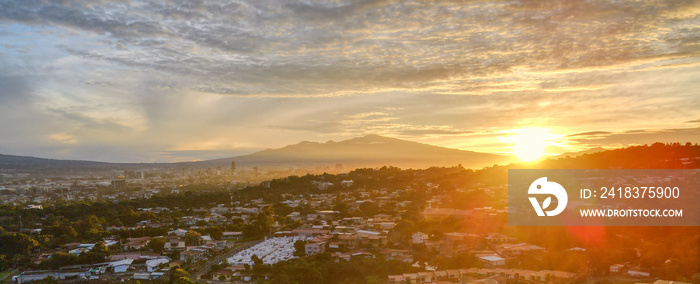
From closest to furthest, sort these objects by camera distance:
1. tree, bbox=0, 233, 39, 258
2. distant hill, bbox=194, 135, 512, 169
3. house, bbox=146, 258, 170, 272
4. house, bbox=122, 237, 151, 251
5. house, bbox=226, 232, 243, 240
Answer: house, bbox=146, 258, 170, 272
tree, bbox=0, 233, 39, 258
house, bbox=122, 237, 151, 251
house, bbox=226, 232, 243, 240
distant hill, bbox=194, 135, 512, 169

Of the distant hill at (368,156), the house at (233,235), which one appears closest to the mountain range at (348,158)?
the distant hill at (368,156)

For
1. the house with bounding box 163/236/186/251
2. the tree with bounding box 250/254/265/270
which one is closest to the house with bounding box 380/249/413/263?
the tree with bounding box 250/254/265/270

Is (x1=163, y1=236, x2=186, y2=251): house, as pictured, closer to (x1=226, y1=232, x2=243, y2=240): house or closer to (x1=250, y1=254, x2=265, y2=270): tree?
(x1=226, y1=232, x2=243, y2=240): house

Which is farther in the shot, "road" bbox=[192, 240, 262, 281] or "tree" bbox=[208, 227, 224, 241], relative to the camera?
"tree" bbox=[208, 227, 224, 241]

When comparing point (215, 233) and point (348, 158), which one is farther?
point (348, 158)

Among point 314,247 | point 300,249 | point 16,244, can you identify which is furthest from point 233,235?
point 16,244

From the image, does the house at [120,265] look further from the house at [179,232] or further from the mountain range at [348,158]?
the mountain range at [348,158]

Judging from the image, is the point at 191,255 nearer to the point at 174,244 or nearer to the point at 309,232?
the point at 174,244
